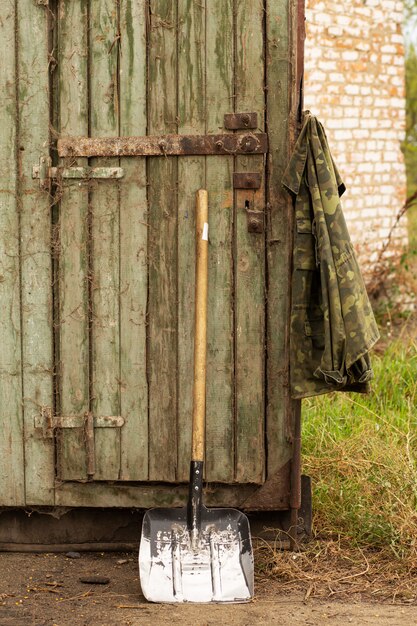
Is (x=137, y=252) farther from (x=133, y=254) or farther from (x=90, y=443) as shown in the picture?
(x=90, y=443)

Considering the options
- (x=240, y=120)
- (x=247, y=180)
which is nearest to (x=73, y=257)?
(x=247, y=180)

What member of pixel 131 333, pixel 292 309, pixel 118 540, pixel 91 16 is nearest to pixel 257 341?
pixel 292 309

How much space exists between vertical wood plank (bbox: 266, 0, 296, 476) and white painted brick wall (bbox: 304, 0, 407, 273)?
3891 millimetres

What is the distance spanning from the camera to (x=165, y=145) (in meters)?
3.98

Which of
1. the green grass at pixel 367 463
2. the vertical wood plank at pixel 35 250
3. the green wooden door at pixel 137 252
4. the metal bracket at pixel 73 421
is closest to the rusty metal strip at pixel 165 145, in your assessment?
the green wooden door at pixel 137 252

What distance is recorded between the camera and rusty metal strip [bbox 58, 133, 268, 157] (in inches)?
156

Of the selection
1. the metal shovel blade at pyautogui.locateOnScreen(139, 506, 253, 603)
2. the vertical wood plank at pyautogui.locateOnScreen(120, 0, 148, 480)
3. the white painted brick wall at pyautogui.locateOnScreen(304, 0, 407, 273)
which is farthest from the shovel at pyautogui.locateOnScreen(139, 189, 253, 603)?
the white painted brick wall at pyautogui.locateOnScreen(304, 0, 407, 273)

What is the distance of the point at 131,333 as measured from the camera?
13.4 ft

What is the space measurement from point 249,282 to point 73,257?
75cm

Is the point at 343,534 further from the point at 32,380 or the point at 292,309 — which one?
the point at 32,380

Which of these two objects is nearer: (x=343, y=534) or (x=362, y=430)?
(x=343, y=534)

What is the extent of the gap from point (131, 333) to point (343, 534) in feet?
4.30

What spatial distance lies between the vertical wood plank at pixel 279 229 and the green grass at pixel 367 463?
1.61 ft

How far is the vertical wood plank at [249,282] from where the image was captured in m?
3.93
